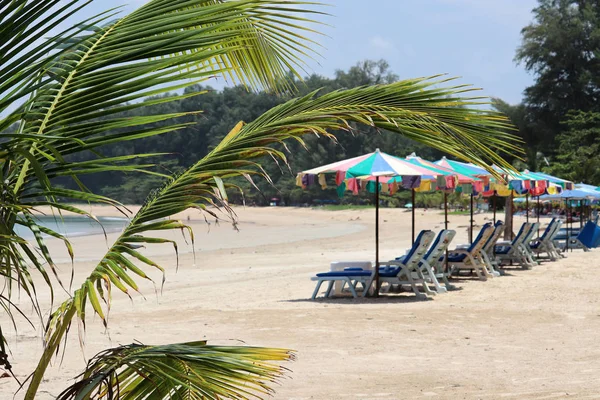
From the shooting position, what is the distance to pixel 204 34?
2.49 m

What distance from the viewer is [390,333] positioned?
798cm

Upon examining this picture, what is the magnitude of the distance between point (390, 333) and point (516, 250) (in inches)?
304

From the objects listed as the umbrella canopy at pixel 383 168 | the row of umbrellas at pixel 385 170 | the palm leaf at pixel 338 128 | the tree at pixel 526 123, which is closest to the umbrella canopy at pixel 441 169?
the row of umbrellas at pixel 385 170

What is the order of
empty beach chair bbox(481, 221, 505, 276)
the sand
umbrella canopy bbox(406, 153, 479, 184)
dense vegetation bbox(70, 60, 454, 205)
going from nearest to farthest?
the sand → umbrella canopy bbox(406, 153, 479, 184) → empty beach chair bbox(481, 221, 505, 276) → dense vegetation bbox(70, 60, 454, 205)

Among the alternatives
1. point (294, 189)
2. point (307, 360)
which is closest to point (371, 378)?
point (307, 360)

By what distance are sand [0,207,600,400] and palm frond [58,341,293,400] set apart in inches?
79.2

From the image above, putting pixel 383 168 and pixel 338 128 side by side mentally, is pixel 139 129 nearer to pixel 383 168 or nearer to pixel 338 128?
pixel 338 128

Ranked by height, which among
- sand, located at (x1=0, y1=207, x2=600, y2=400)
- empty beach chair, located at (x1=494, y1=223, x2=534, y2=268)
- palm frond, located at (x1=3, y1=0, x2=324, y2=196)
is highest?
palm frond, located at (x1=3, y1=0, x2=324, y2=196)

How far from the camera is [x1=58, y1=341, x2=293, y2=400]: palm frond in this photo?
2223mm

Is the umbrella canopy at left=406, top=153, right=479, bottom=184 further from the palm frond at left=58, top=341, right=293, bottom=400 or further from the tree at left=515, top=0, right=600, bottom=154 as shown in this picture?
the tree at left=515, top=0, right=600, bottom=154

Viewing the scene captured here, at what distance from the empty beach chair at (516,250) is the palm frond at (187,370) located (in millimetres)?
12912

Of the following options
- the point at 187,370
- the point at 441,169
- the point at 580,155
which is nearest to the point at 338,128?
the point at 187,370

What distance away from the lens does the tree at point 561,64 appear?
48781 millimetres

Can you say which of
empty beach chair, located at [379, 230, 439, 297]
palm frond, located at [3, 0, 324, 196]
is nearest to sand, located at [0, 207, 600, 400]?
empty beach chair, located at [379, 230, 439, 297]
